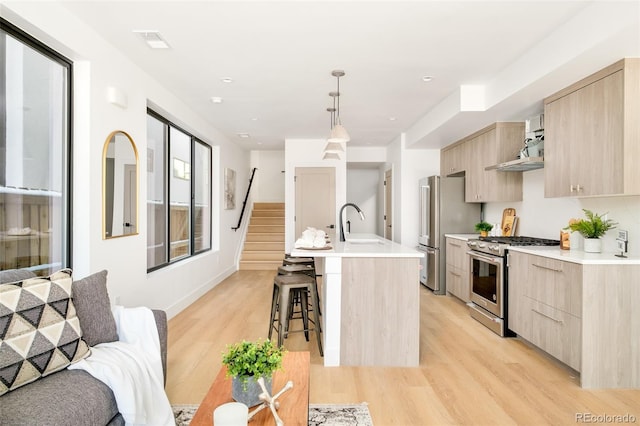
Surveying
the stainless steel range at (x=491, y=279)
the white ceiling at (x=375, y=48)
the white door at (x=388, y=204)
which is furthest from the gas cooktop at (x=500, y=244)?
the white door at (x=388, y=204)

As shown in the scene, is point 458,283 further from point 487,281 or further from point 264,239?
point 264,239

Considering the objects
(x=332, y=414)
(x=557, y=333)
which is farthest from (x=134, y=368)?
Answer: (x=557, y=333)

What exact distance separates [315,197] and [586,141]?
470 cm

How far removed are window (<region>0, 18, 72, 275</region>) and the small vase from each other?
176 cm

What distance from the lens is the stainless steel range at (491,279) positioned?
3.81m

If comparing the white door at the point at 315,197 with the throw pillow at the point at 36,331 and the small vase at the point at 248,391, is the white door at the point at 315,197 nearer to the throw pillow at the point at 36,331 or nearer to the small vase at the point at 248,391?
the throw pillow at the point at 36,331

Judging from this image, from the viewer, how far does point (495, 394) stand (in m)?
2.58

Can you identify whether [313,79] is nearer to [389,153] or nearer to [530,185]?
[530,185]

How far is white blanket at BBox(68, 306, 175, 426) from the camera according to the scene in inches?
71.4

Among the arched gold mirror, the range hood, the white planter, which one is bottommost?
the white planter

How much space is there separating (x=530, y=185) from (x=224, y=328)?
3854 millimetres

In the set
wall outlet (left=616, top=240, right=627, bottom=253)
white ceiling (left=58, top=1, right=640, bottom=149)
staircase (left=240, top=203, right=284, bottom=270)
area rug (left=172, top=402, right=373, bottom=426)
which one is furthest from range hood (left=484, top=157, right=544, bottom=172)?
staircase (left=240, top=203, right=284, bottom=270)

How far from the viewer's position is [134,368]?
6.40ft

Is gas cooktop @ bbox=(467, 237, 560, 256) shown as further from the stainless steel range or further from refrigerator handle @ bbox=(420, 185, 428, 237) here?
refrigerator handle @ bbox=(420, 185, 428, 237)
